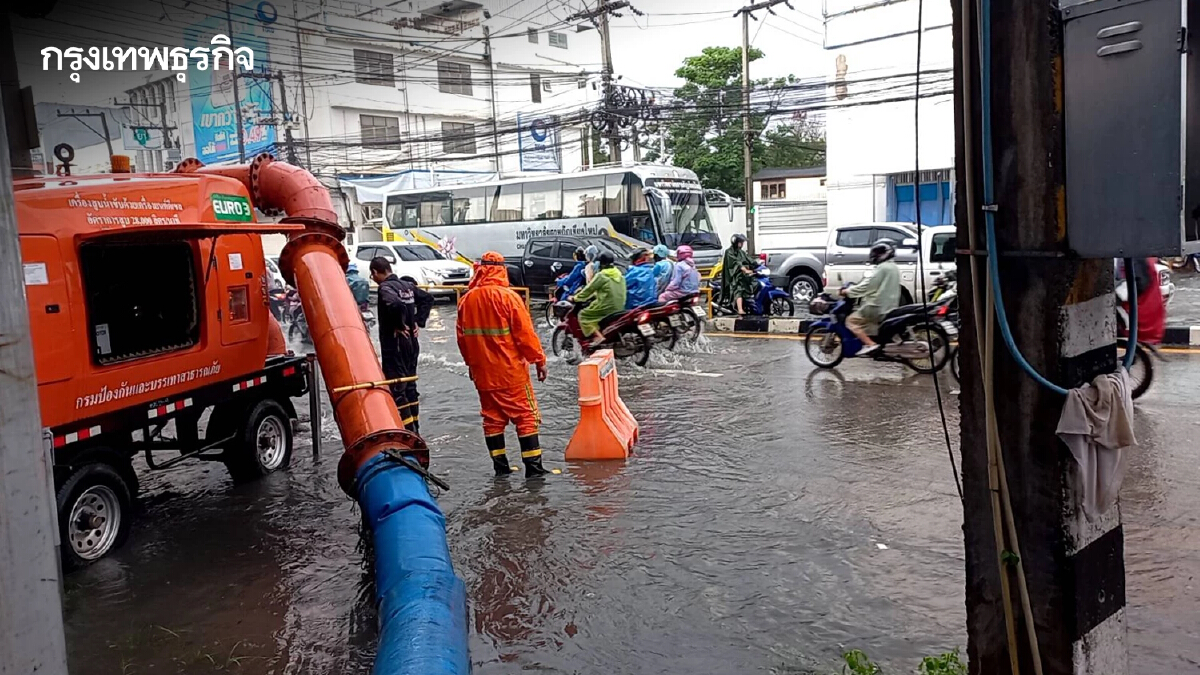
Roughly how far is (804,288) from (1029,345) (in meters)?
17.4

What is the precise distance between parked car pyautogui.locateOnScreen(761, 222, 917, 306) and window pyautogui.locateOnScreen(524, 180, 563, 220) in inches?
293

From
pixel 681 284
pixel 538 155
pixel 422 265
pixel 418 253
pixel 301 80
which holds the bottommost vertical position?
pixel 681 284

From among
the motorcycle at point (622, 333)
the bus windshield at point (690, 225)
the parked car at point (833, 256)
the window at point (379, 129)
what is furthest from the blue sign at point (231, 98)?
the motorcycle at point (622, 333)

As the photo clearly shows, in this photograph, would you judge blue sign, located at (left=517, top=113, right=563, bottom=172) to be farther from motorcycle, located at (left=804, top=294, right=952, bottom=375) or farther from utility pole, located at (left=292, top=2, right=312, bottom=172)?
motorcycle, located at (left=804, top=294, right=952, bottom=375)

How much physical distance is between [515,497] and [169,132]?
111 feet

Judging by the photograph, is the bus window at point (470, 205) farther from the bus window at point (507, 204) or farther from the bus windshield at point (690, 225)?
the bus windshield at point (690, 225)

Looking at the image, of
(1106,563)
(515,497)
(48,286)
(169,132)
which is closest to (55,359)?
(48,286)

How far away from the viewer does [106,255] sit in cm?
640

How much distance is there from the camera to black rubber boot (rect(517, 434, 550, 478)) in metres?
7.09

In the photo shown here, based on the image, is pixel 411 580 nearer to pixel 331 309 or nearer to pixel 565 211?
pixel 331 309

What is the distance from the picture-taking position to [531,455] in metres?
7.12

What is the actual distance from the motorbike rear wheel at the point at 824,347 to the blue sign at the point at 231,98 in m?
26.6

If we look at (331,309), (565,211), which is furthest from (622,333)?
(565,211)

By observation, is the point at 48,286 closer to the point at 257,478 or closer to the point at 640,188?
the point at 257,478
